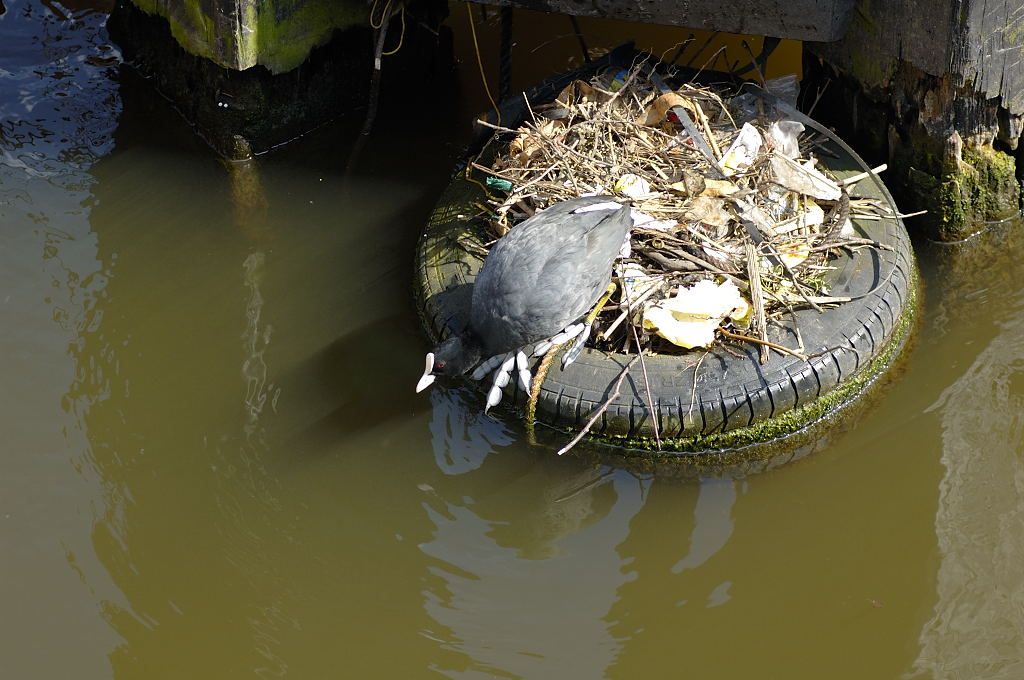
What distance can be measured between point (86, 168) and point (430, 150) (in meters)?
1.61

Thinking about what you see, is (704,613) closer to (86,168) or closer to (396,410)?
(396,410)

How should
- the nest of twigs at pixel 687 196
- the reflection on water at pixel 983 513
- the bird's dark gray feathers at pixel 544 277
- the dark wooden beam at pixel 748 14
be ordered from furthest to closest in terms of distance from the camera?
the dark wooden beam at pixel 748 14
the nest of twigs at pixel 687 196
the bird's dark gray feathers at pixel 544 277
the reflection on water at pixel 983 513

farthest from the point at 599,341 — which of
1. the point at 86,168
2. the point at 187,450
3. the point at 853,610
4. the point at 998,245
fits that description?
the point at 86,168

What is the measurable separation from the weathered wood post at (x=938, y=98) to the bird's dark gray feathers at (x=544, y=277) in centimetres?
139

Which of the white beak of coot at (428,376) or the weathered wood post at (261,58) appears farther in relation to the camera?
the weathered wood post at (261,58)

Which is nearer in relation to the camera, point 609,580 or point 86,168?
point 609,580

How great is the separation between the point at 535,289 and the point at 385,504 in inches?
34.7

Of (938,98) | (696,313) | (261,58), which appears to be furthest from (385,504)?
(938,98)

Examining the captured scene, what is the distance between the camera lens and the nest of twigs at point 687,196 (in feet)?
11.4

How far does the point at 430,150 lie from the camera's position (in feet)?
16.1

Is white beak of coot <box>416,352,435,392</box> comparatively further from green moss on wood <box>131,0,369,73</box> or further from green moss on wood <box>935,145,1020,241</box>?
green moss on wood <box>935,145,1020,241</box>

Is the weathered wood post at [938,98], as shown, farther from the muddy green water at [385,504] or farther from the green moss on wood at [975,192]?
the muddy green water at [385,504]

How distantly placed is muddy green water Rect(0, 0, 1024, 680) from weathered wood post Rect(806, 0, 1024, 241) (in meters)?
0.24

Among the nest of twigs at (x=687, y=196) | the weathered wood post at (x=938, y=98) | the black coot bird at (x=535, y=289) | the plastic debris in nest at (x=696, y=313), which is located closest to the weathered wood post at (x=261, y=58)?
the nest of twigs at (x=687, y=196)
